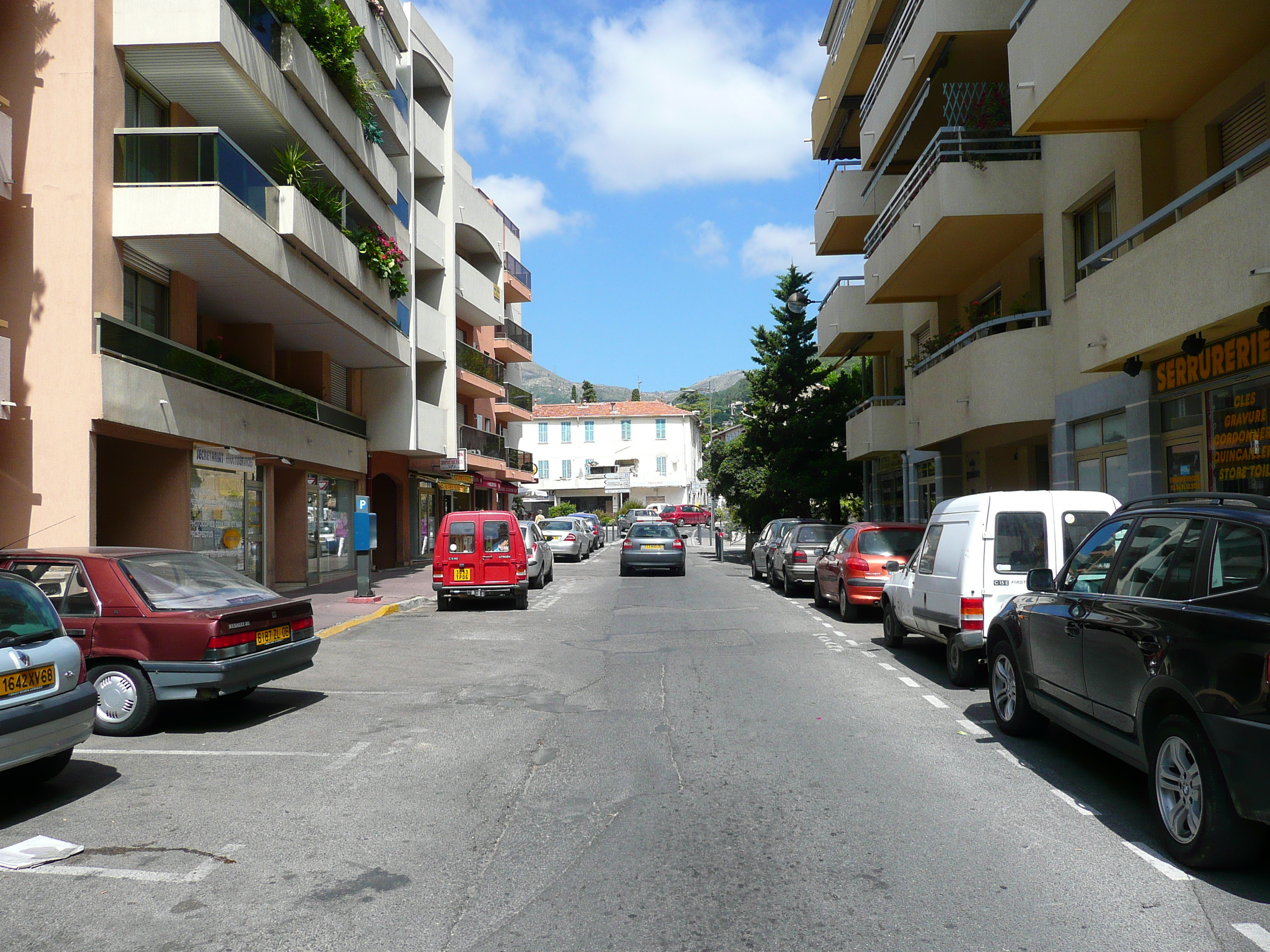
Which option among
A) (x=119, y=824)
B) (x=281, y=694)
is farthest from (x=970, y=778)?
(x=281, y=694)

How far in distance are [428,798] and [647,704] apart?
3.28m

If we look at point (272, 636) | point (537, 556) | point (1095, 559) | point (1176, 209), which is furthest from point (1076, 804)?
point (537, 556)

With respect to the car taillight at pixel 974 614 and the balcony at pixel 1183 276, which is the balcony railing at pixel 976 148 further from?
the car taillight at pixel 974 614

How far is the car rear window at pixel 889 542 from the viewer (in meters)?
15.5

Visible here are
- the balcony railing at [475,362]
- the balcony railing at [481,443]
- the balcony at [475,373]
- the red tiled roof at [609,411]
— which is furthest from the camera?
the red tiled roof at [609,411]

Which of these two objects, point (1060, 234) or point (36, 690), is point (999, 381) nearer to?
point (1060, 234)

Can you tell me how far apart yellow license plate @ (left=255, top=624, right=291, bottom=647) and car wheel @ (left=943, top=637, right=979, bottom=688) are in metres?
6.30

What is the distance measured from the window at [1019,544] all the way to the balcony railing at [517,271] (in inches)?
1480

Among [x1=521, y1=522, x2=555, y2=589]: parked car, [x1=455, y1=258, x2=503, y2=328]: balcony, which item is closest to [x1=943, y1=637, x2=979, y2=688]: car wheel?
[x1=521, y1=522, x2=555, y2=589]: parked car

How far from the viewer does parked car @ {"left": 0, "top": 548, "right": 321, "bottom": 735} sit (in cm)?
791

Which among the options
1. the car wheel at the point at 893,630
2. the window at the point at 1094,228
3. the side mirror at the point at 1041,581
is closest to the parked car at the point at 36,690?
the side mirror at the point at 1041,581

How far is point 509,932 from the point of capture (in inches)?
158

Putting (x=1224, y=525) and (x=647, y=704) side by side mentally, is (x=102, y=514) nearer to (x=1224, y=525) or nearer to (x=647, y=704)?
(x=647, y=704)

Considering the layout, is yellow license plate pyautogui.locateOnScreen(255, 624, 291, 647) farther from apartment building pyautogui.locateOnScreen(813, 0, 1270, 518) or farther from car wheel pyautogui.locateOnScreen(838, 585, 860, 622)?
apartment building pyautogui.locateOnScreen(813, 0, 1270, 518)
